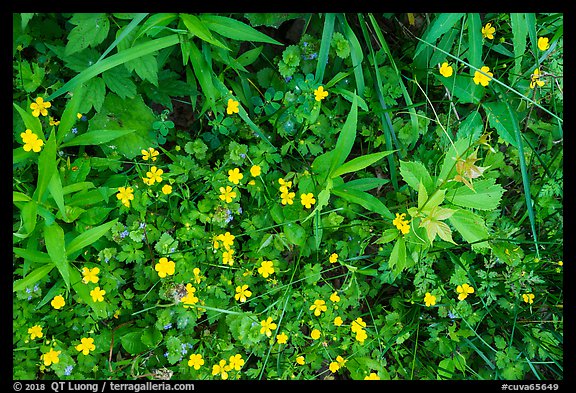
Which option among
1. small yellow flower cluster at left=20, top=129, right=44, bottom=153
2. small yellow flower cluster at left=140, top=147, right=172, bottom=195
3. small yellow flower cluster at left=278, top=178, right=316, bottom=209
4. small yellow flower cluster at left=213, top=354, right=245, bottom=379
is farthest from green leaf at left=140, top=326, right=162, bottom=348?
small yellow flower cluster at left=20, top=129, right=44, bottom=153

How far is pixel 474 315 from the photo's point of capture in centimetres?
247

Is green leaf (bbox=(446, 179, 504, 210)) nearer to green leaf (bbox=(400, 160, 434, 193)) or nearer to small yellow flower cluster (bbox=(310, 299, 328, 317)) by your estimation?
green leaf (bbox=(400, 160, 434, 193))

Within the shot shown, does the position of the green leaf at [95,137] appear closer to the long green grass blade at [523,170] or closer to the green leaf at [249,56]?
the green leaf at [249,56]

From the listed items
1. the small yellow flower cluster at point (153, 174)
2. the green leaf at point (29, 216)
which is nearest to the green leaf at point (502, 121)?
the small yellow flower cluster at point (153, 174)

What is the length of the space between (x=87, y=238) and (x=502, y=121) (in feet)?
7.11

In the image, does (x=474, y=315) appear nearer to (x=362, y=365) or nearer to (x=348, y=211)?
(x=362, y=365)

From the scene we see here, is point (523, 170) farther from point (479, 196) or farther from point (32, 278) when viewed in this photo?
point (32, 278)

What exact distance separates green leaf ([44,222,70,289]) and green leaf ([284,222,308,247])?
3.43 feet

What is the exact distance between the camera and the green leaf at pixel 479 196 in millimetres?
2207

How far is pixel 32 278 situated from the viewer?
2.09 meters
